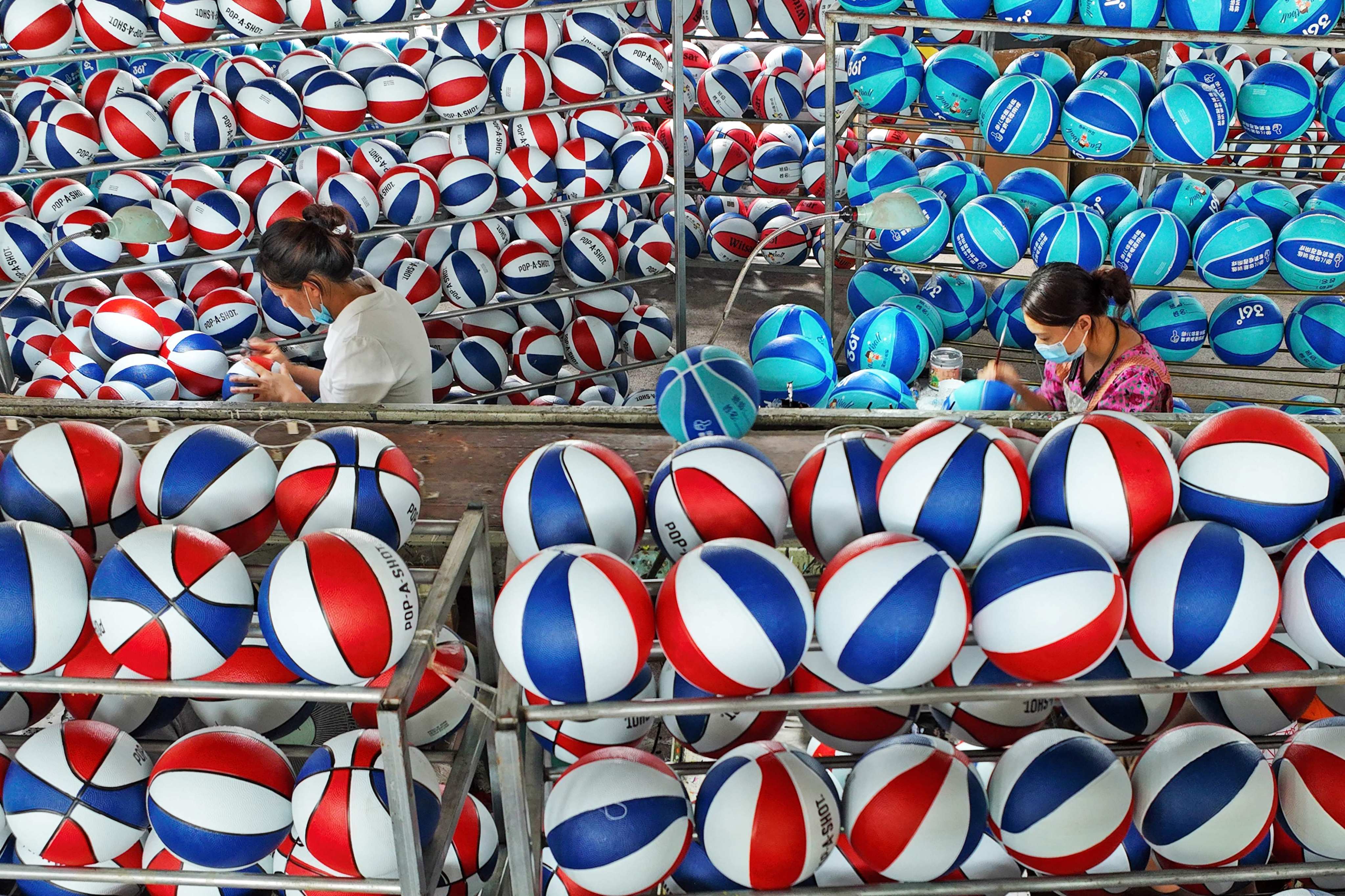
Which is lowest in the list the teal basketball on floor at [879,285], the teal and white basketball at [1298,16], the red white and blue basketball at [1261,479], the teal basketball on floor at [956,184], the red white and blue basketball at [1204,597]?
the teal basketball on floor at [879,285]

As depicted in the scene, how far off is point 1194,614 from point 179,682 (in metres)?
1.48

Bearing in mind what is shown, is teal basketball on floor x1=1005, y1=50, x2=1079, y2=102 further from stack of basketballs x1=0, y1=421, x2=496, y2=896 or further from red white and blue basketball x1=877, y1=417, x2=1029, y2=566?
stack of basketballs x1=0, y1=421, x2=496, y2=896

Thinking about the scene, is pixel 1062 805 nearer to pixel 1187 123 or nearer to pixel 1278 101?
pixel 1187 123

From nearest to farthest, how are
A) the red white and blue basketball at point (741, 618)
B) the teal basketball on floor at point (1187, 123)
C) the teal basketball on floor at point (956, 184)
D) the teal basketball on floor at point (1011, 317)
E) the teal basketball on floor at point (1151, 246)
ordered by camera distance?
1. the red white and blue basketball at point (741, 618)
2. the teal basketball on floor at point (1187, 123)
3. the teal basketball on floor at point (1151, 246)
4. the teal basketball on floor at point (956, 184)
5. the teal basketball on floor at point (1011, 317)

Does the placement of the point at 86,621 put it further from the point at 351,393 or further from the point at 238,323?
the point at 238,323

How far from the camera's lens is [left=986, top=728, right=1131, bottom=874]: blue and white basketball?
1.81 m

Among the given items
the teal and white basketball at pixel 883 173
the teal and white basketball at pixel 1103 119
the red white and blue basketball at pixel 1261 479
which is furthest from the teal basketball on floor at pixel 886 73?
the red white and blue basketball at pixel 1261 479

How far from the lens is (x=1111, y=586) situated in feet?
5.16

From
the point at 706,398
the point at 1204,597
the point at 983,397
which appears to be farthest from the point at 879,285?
the point at 1204,597

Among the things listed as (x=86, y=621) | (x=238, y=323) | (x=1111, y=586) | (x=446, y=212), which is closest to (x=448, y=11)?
(x=446, y=212)

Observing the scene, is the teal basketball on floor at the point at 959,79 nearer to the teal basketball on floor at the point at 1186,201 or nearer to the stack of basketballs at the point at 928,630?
the teal basketball on floor at the point at 1186,201

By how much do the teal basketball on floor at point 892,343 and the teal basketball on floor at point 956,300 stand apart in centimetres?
39

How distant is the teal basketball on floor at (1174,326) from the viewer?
470 centimetres

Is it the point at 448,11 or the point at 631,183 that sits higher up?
the point at 448,11
